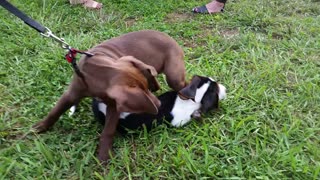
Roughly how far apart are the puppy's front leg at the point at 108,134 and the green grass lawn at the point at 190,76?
0.06m

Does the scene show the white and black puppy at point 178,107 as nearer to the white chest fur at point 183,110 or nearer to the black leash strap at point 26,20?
the white chest fur at point 183,110

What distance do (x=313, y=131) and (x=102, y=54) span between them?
69.8 inches

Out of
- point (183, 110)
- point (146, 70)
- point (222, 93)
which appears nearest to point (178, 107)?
point (183, 110)

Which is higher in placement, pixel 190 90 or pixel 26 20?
pixel 26 20

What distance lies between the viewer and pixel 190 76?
159 inches

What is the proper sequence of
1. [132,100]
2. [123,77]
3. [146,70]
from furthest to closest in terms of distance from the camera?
[146,70], [123,77], [132,100]

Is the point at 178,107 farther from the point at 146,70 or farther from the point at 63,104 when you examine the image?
the point at 63,104

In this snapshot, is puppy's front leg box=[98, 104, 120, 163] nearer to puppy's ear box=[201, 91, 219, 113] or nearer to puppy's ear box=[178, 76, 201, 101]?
puppy's ear box=[178, 76, 201, 101]

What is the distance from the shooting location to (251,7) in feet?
18.3

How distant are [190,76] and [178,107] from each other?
0.76m

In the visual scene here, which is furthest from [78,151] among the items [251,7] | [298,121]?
[251,7]

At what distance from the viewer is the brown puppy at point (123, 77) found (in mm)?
2631

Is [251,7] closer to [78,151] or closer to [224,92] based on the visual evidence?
[224,92]

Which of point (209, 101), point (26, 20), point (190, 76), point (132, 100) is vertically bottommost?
point (190, 76)
